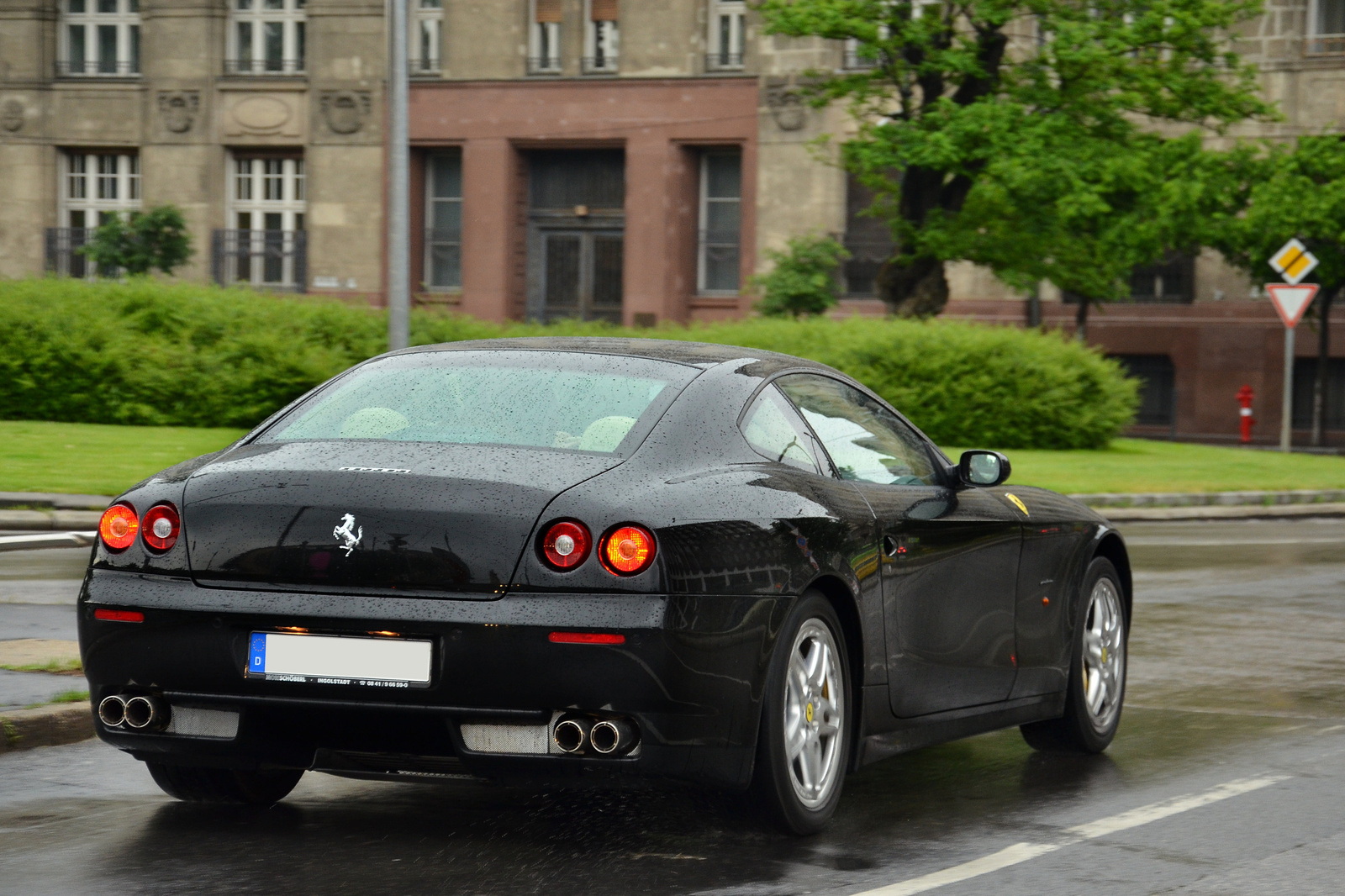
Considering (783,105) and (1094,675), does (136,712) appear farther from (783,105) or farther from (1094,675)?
(783,105)

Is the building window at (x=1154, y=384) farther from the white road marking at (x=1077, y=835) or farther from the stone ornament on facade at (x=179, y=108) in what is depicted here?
the white road marking at (x=1077, y=835)

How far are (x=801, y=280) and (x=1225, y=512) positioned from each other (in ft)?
59.1

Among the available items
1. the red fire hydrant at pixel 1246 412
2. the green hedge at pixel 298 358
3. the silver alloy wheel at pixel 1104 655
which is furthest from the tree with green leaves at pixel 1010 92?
the silver alloy wheel at pixel 1104 655

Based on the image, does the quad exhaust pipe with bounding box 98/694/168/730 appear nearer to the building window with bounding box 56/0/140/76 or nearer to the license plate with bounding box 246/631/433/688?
the license plate with bounding box 246/631/433/688

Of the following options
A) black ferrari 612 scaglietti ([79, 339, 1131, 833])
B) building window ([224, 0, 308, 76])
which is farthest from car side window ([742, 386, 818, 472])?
building window ([224, 0, 308, 76])

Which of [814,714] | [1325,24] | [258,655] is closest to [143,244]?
[1325,24]

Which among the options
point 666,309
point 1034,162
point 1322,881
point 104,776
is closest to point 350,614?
point 104,776

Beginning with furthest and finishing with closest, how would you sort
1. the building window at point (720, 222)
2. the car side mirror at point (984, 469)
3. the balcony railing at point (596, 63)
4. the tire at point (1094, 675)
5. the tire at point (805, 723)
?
the balcony railing at point (596, 63)
the building window at point (720, 222)
the tire at point (1094, 675)
the car side mirror at point (984, 469)
the tire at point (805, 723)

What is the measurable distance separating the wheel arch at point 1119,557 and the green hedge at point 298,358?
1886 centimetres

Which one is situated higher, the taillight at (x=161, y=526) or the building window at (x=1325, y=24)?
the building window at (x=1325, y=24)

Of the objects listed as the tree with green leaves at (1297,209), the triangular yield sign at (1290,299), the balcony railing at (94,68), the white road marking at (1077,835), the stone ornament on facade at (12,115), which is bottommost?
the white road marking at (1077,835)

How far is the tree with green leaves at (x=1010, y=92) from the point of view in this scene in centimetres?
2928

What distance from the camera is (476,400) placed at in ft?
19.0

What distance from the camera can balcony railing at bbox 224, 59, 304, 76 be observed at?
4712cm
